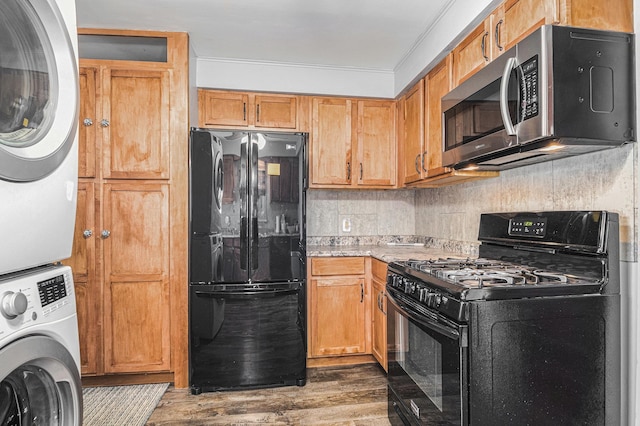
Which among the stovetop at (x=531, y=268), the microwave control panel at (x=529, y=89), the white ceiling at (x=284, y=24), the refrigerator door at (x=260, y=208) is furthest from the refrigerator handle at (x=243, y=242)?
the microwave control panel at (x=529, y=89)

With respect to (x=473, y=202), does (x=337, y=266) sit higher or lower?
lower

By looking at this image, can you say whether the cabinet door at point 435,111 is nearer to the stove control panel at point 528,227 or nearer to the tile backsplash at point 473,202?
the tile backsplash at point 473,202

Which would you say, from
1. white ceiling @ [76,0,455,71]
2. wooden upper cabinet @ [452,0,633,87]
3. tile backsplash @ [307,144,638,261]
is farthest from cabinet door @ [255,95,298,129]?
wooden upper cabinet @ [452,0,633,87]

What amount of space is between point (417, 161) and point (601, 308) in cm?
170

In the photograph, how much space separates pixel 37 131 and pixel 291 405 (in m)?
2.08

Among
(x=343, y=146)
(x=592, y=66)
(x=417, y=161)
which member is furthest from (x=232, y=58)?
(x=592, y=66)

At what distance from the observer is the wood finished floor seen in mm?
2246

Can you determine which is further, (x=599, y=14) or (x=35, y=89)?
(x=599, y=14)

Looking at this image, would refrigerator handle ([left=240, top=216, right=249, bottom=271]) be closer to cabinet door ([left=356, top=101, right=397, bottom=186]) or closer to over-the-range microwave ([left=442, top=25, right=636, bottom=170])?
cabinet door ([left=356, top=101, right=397, bottom=186])

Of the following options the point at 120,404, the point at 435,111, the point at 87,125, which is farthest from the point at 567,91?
the point at 120,404

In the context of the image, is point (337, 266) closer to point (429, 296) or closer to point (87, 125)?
point (429, 296)

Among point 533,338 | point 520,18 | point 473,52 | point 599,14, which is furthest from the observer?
point 473,52

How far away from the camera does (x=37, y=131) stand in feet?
3.53

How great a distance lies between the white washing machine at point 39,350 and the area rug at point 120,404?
1256 mm
